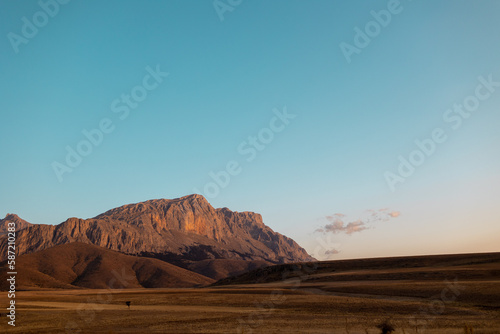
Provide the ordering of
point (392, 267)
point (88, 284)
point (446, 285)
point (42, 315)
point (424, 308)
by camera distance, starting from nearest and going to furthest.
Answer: point (424, 308) < point (42, 315) < point (446, 285) < point (392, 267) < point (88, 284)

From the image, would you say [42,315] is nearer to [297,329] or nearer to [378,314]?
[297,329]

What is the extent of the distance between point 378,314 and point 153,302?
33138 millimetres

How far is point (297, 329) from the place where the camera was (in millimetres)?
25922

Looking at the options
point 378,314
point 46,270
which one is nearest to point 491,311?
point 378,314

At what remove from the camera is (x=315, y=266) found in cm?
12088

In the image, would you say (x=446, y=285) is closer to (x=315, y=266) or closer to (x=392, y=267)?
(x=392, y=267)

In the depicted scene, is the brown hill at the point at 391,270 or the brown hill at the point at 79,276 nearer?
the brown hill at the point at 391,270

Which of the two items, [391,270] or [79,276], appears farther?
[79,276]

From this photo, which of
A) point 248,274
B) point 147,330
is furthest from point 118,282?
point 147,330

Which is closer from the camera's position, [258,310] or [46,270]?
[258,310]

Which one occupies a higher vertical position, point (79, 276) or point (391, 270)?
point (79, 276)

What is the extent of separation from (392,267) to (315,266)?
29.7 m

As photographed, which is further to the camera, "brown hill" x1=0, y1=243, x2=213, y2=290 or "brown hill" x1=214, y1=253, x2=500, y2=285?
"brown hill" x1=0, y1=243, x2=213, y2=290

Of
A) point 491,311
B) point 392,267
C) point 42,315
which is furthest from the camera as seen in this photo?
point 392,267
